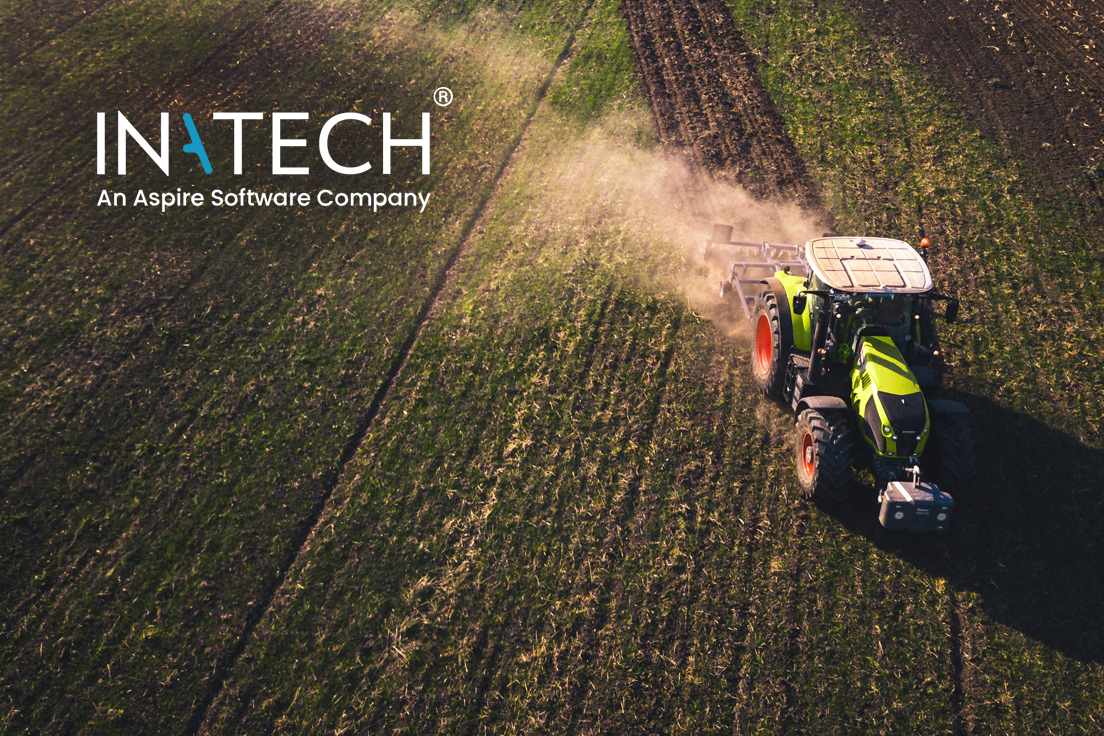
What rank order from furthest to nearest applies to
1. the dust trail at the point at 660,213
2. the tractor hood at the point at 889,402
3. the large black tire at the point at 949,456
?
the dust trail at the point at 660,213, the large black tire at the point at 949,456, the tractor hood at the point at 889,402

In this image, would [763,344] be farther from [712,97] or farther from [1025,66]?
[1025,66]

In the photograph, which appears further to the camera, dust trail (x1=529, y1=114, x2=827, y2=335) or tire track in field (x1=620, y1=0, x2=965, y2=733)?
tire track in field (x1=620, y1=0, x2=965, y2=733)

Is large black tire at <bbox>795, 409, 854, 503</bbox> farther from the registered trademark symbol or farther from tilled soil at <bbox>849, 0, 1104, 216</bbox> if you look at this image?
the registered trademark symbol

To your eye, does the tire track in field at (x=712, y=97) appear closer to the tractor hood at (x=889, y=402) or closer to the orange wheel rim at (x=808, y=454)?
the tractor hood at (x=889, y=402)

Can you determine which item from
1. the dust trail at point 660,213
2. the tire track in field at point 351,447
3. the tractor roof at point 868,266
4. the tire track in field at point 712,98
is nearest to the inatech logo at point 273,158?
the tire track in field at point 351,447

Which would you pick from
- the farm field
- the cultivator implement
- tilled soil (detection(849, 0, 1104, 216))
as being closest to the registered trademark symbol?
the farm field

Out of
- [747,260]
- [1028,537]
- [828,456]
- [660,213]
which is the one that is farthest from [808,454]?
[660,213]
